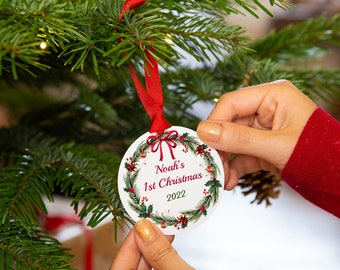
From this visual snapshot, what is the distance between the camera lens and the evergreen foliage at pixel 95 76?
43cm

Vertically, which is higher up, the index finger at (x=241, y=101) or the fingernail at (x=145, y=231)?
the index finger at (x=241, y=101)

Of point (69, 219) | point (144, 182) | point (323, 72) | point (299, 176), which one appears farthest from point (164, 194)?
point (69, 219)

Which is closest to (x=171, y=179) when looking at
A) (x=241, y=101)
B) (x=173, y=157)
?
(x=173, y=157)

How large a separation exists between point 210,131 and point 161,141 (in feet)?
0.17

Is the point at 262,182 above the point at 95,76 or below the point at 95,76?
below

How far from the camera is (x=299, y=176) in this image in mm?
552

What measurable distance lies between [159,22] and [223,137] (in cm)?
13

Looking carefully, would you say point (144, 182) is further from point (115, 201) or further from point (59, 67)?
point (59, 67)

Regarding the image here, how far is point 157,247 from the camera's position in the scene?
517mm

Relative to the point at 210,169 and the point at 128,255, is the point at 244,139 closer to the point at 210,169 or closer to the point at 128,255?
the point at 210,169

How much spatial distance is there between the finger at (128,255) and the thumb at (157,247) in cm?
3

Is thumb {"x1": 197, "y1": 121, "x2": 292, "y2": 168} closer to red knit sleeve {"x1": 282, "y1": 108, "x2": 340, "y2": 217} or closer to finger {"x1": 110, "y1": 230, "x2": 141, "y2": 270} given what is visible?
red knit sleeve {"x1": 282, "y1": 108, "x2": 340, "y2": 217}

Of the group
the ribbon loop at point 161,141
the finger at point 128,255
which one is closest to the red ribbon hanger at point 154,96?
the ribbon loop at point 161,141

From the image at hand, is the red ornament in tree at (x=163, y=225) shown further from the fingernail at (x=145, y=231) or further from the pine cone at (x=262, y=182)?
the pine cone at (x=262, y=182)
